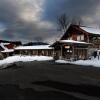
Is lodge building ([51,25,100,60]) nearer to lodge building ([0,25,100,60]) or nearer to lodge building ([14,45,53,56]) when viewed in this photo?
lodge building ([0,25,100,60])

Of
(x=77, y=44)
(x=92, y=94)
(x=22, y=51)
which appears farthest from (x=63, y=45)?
(x=92, y=94)

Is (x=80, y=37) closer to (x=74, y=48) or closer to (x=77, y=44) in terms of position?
(x=74, y=48)

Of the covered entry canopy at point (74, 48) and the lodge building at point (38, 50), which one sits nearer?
the covered entry canopy at point (74, 48)

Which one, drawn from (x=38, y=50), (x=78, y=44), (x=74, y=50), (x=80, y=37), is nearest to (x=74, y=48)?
(x=74, y=50)

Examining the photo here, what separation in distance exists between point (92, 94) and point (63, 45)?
37.4m

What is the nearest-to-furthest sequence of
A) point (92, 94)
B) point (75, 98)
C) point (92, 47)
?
point (75, 98)
point (92, 94)
point (92, 47)

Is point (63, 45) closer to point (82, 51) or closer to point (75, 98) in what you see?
point (82, 51)

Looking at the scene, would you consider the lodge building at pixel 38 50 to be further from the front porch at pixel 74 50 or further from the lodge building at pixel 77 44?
the front porch at pixel 74 50

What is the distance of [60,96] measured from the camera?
10086 mm

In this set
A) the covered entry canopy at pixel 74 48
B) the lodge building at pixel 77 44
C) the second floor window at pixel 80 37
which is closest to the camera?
the covered entry canopy at pixel 74 48

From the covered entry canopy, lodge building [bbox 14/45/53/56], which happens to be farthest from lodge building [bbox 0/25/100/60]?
lodge building [bbox 14/45/53/56]

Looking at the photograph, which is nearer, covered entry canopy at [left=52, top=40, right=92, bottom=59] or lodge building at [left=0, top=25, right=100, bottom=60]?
covered entry canopy at [left=52, top=40, right=92, bottom=59]

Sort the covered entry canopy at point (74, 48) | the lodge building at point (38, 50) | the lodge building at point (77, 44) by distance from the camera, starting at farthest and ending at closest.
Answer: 1. the lodge building at point (38, 50)
2. the lodge building at point (77, 44)
3. the covered entry canopy at point (74, 48)

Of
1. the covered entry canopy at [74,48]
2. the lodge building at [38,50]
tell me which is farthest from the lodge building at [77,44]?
the lodge building at [38,50]
